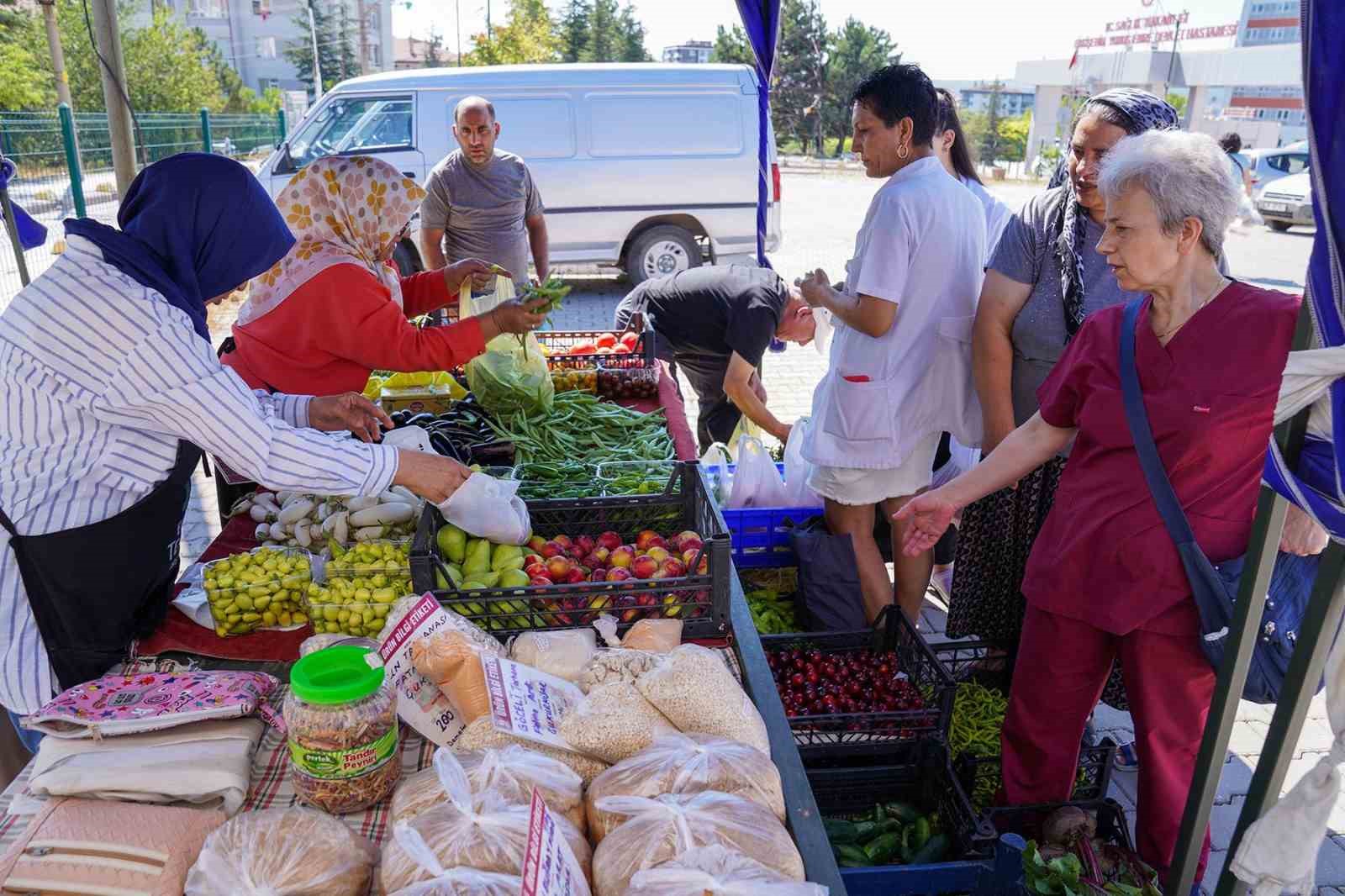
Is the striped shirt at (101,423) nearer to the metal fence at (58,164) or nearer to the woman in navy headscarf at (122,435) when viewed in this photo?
the woman in navy headscarf at (122,435)

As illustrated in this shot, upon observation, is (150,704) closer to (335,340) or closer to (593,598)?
(593,598)

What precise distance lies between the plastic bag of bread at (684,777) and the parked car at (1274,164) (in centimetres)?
2105

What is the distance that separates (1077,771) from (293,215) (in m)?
3.14

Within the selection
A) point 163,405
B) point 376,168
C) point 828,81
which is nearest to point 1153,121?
point 376,168

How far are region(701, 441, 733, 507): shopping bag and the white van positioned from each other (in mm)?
6509

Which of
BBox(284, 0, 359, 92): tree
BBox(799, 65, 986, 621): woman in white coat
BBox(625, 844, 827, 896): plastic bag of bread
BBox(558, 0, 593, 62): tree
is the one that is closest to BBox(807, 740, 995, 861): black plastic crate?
BBox(799, 65, 986, 621): woman in white coat

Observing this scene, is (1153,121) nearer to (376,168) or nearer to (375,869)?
(376,168)

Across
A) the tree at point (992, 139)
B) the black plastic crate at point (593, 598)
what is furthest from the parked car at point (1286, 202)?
the tree at point (992, 139)

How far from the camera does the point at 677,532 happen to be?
2.40 meters

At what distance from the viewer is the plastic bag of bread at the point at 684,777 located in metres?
1.26

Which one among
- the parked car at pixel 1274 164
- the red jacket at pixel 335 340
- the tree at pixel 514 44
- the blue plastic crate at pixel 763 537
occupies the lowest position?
the blue plastic crate at pixel 763 537

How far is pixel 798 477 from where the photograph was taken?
12.8 feet

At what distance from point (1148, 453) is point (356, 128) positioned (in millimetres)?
10204

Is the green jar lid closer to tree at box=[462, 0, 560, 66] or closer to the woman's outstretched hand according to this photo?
the woman's outstretched hand
